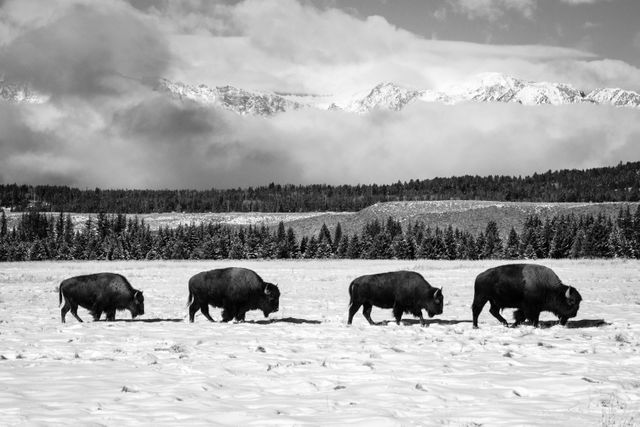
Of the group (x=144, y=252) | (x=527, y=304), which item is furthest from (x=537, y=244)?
(x=527, y=304)

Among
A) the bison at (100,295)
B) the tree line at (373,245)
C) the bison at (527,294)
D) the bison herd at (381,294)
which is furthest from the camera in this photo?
the tree line at (373,245)

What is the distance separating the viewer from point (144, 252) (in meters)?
144

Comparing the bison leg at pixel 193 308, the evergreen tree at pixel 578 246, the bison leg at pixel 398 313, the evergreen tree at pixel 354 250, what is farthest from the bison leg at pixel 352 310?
the evergreen tree at pixel 354 250

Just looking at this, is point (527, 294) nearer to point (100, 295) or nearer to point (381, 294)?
point (381, 294)

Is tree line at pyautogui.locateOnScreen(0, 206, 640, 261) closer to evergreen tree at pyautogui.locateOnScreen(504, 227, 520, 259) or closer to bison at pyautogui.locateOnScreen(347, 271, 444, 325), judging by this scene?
evergreen tree at pyautogui.locateOnScreen(504, 227, 520, 259)

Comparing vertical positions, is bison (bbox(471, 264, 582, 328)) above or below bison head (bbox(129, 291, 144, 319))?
above

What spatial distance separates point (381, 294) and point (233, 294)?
→ 5.57 metres

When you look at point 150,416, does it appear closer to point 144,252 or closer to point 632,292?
point 632,292

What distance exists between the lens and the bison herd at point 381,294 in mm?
20672

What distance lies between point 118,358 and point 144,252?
444 feet

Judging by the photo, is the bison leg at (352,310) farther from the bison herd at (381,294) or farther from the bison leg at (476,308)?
the bison leg at (476,308)

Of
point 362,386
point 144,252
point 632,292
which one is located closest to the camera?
point 362,386

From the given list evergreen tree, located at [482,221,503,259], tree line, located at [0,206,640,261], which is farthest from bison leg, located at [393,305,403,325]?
evergreen tree, located at [482,221,503,259]

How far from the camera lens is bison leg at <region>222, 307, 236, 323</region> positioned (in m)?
22.3
